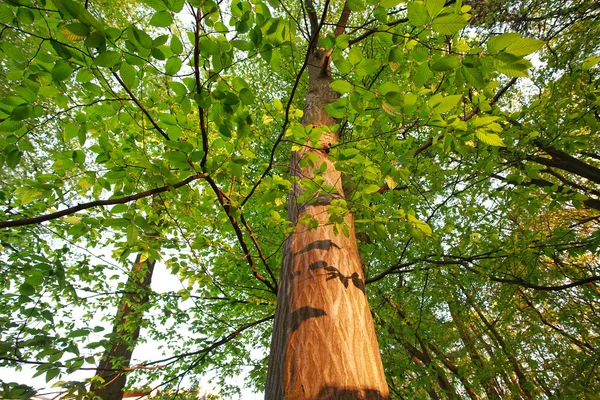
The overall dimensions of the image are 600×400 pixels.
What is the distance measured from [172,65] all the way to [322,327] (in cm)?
138

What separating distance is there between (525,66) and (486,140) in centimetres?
57

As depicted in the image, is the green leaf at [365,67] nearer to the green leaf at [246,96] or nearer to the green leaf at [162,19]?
the green leaf at [246,96]

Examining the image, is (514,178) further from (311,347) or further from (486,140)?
(311,347)

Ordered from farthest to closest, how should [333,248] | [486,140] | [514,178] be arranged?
[514,178] < [333,248] < [486,140]

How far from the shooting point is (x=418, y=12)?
0.91 meters

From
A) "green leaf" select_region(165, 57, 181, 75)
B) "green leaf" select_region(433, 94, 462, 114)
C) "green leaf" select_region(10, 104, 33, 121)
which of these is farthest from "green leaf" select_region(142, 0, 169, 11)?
"green leaf" select_region(433, 94, 462, 114)

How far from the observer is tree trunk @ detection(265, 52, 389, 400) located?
1.27 meters

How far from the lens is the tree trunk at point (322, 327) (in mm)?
1271

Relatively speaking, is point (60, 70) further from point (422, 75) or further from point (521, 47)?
point (521, 47)

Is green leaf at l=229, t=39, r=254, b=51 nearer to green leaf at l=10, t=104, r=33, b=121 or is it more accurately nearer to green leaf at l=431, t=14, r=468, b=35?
green leaf at l=431, t=14, r=468, b=35

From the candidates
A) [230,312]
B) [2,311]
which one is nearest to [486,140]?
[2,311]

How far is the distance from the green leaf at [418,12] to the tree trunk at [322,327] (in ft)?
1.60

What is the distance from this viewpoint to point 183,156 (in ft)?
3.70

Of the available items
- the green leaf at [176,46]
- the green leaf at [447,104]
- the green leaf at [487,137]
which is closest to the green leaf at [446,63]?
the green leaf at [447,104]
